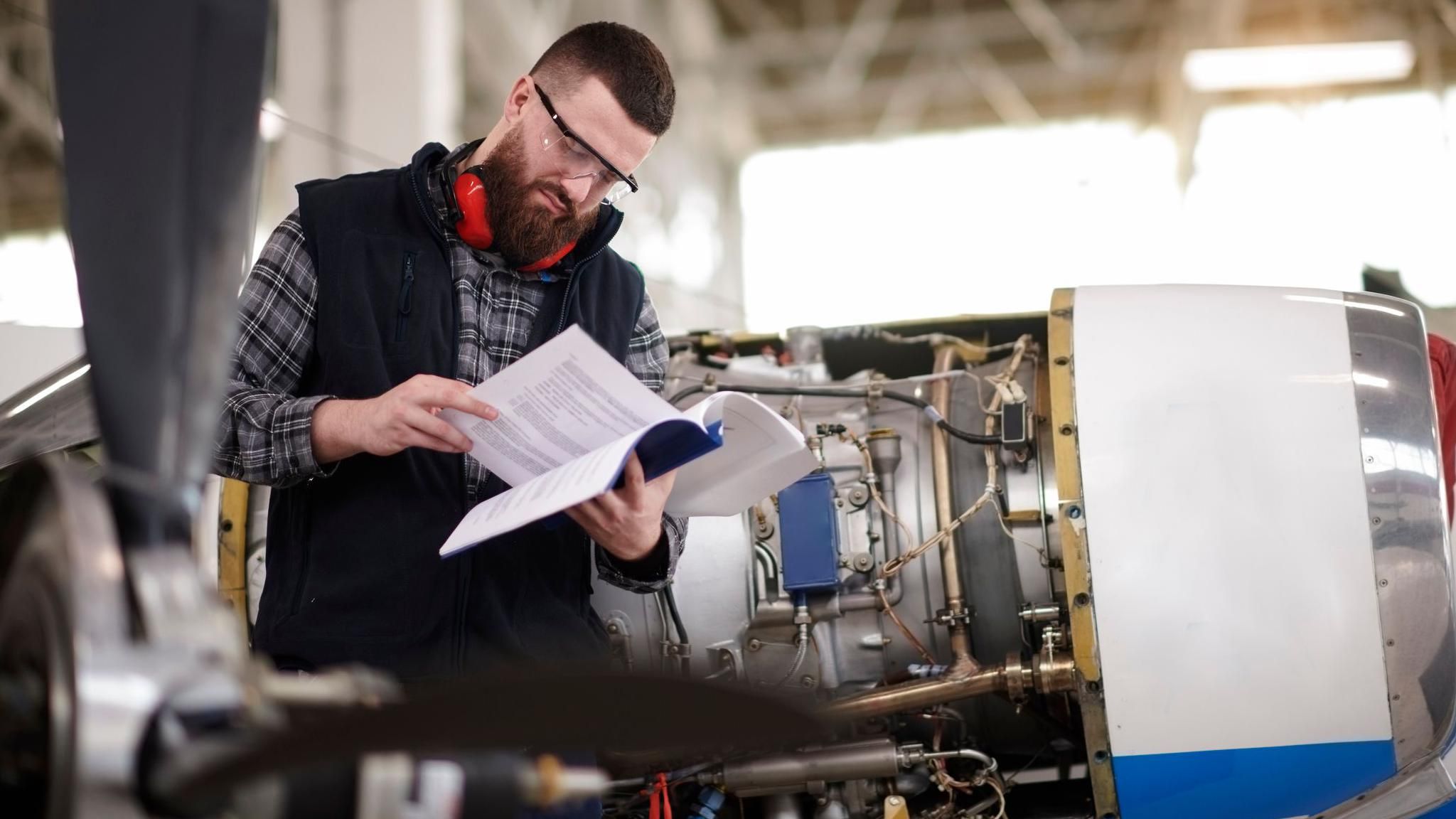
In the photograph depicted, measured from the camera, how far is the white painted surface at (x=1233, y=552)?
8.91ft

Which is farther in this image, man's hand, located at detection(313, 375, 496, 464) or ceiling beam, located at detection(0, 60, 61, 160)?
ceiling beam, located at detection(0, 60, 61, 160)

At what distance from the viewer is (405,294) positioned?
8.53 feet

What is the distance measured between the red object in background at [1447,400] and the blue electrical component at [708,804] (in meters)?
1.69

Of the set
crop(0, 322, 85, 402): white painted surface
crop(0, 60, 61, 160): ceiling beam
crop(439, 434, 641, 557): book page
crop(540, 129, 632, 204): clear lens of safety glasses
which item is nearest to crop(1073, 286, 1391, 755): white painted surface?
crop(540, 129, 632, 204): clear lens of safety glasses

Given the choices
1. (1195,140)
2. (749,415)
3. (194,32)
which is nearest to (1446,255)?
(1195,140)

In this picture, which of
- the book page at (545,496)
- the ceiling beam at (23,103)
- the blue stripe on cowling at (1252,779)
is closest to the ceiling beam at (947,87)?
the ceiling beam at (23,103)

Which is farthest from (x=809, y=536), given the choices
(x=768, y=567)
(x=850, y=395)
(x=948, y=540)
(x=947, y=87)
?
(x=947, y=87)

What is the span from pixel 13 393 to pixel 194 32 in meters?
1.97

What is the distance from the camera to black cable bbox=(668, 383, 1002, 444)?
320cm

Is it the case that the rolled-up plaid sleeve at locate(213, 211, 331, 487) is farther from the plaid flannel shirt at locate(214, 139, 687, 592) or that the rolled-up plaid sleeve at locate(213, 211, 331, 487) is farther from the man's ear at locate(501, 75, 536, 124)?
the man's ear at locate(501, 75, 536, 124)

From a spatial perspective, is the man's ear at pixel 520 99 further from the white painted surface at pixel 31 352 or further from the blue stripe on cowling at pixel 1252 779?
the blue stripe on cowling at pixel 1252 779

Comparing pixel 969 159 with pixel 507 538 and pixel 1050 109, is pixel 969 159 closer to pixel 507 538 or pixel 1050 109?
pixel 1050 109

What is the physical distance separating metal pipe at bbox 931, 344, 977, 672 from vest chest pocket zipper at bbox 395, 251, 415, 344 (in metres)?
1.28

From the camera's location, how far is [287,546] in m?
2.51
